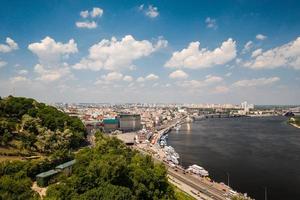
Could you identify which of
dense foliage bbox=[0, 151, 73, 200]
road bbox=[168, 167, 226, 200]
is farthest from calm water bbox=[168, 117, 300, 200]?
dense foliage bbox=[0, 151, 73, 200]

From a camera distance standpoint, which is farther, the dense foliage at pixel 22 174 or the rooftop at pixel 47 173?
the rooftop at pixel 47 173

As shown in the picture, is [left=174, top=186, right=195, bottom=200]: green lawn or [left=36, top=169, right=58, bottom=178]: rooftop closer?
[left=174, top=186, right=195, bottom=200]: green lawn

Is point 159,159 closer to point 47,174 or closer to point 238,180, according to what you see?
point 238,180

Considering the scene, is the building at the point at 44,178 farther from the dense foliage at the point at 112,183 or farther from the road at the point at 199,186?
the road at the point at 199,186

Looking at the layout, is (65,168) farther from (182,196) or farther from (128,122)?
(128,122)

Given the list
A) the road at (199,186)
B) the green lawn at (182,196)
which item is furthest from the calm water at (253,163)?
the green lawn at (182,196)

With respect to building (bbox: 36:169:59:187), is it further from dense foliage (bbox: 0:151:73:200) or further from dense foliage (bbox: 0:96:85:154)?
dense foliage (bbox: 0:96:85:154)

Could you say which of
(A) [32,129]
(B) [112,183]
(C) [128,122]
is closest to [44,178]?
(B) [112,183]
